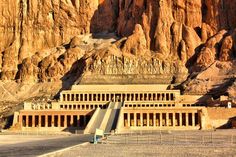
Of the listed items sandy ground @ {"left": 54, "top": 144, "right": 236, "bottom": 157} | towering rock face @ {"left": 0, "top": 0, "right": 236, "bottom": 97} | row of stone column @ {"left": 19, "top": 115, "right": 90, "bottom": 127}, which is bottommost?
row of stone column @ {"left": 19, "top": 115, "right": 90, "bottom": 127}

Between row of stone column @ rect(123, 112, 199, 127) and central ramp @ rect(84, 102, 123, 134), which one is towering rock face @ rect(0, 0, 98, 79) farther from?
row of stone column @ rect(123, 112, 199, 127)

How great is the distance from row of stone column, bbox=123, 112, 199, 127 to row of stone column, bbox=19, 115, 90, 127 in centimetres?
829

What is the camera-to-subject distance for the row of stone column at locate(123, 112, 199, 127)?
84.1 meters

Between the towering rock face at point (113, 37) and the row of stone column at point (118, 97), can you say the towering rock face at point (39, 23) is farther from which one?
the row of stone column at point (118, 97)

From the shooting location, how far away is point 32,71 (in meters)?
130

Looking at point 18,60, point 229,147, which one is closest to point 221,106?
point 229,147

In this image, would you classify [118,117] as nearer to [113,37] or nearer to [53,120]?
[53,120]

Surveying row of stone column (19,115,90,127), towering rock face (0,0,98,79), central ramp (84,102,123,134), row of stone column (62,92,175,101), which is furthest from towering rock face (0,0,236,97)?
central ramp (84,102,123,134)

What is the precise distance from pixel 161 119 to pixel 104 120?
42.7ft

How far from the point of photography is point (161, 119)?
277ft

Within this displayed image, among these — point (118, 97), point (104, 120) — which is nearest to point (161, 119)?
point (104, 120)

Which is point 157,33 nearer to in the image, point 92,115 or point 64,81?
point 64,81

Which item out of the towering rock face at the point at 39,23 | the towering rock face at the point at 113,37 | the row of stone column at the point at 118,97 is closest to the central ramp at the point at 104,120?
the row of stone column at the point at 118,97

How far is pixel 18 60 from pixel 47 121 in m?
57.7
